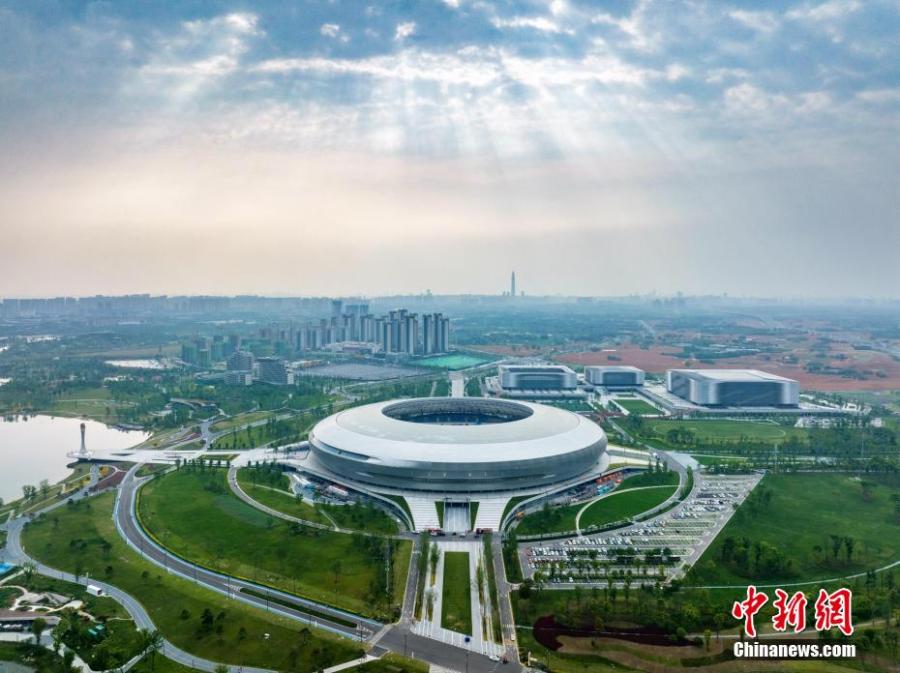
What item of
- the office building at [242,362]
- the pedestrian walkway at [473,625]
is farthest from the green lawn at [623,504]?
the office building at [242,362]

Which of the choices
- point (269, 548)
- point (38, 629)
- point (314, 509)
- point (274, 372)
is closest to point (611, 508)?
point (314, 509)

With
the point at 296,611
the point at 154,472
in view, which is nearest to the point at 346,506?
the point at 296,611

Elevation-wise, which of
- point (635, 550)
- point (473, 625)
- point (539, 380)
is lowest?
point (473, 625)

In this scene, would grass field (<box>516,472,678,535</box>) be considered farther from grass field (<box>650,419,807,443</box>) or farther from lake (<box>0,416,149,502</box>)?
lake (<box>0,416,149,502</box>)

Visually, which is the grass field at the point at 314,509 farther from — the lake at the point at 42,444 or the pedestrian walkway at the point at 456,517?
the lake at the point at 42,444

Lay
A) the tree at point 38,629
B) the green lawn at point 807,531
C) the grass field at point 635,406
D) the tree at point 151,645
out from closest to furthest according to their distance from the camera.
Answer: the tree at point 151,645 → the tree at point 38,629 → the green lawn at point 807,531 → the grass field at point 635,406

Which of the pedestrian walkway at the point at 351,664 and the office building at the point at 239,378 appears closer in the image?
the pedestrian walkway at the point at 351,664

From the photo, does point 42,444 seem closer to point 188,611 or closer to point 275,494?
point 275,494
